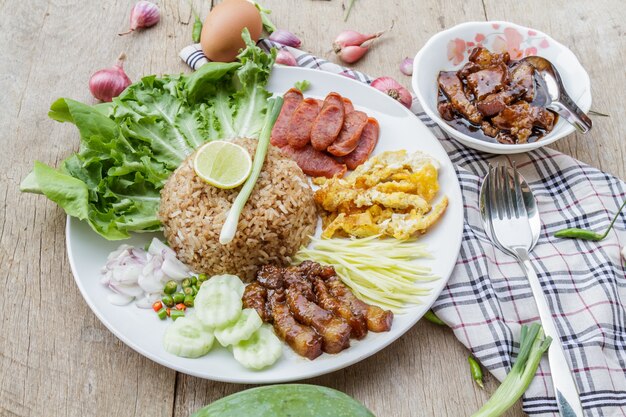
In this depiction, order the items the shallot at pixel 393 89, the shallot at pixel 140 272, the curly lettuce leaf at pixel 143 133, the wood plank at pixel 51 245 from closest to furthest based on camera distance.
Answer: the wood plank at pixel 51 245 → the shallot at pixel 140 272 → the curly lettuce leaf at pixel 143 133 → the shallot at pixel 393 89

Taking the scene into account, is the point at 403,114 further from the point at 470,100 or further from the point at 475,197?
the point at 475,197

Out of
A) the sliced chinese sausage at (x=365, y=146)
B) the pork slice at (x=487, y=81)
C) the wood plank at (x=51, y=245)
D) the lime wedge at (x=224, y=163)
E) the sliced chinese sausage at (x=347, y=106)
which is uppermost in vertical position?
the pork slice at (x=487, y=81)

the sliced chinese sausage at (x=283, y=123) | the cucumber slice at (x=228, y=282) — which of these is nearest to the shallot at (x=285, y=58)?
the sliced chinese sausage at (x=283, y=123)

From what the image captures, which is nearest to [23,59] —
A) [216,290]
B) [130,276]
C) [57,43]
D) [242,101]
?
[57,43]

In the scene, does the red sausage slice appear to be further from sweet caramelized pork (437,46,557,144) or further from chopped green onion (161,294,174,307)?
chopped green onion (161,294,174,307)

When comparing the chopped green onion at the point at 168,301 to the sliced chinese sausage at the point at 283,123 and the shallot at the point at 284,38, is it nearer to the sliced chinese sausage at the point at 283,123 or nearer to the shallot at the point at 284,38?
the sliced chinese sausage at the point at 283,123

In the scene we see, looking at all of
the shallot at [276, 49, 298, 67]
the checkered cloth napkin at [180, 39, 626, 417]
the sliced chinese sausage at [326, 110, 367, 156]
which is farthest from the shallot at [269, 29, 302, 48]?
the checkered cloth napkin at [180, 39, 626, 417]

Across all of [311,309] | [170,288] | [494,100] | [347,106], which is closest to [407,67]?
[347,106]
